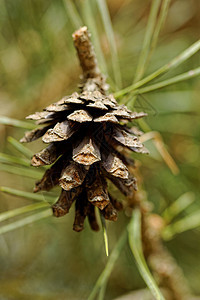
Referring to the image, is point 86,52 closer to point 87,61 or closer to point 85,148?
point 87,61

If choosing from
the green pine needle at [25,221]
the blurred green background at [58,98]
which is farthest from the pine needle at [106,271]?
the blurred green background at [58,98]

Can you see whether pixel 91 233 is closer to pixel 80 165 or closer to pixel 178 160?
pixel 178 160

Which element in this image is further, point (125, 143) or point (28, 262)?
point (28, 262)

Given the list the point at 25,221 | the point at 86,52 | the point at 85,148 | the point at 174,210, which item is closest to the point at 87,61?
the point at 86,52

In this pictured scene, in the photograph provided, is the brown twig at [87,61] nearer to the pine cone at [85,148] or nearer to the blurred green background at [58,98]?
the pine cone at [85,148]

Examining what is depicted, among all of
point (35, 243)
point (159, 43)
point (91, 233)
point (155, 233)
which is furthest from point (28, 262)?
point (159, 43)

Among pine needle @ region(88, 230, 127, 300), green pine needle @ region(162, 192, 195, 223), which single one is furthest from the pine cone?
green pine needle @ region(162, 192, 195, 223)
